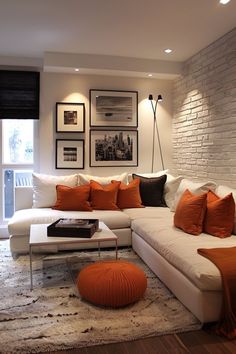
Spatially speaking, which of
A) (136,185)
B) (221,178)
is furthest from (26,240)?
(221,178)

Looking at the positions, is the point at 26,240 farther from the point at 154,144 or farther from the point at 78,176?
the point at 154,144

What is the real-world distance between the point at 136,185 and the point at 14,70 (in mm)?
2393

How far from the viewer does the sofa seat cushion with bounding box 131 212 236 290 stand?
218 centimetres

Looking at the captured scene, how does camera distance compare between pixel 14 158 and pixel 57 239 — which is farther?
pixel 14 158

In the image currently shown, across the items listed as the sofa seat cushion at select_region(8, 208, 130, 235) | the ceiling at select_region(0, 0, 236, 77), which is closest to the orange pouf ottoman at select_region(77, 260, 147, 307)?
the sofa seat cushion at select_region(8, 208, 130, 235)

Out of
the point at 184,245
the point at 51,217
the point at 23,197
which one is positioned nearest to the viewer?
the point at 184,245

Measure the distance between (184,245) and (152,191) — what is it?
6.13 ft

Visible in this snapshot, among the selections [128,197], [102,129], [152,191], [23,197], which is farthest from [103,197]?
[102,129]

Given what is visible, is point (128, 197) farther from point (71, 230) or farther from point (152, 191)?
point (71, 230)

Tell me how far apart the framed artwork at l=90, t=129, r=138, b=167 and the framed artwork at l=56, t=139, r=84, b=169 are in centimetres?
17

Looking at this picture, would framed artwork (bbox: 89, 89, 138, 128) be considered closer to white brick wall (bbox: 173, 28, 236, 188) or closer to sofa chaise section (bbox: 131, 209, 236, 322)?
white brick wall (bbox: 173, 28, 236, 188)

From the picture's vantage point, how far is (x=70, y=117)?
4.80 metres

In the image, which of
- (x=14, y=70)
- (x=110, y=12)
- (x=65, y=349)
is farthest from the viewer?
(x=14, y=70)

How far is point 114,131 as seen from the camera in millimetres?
4961
